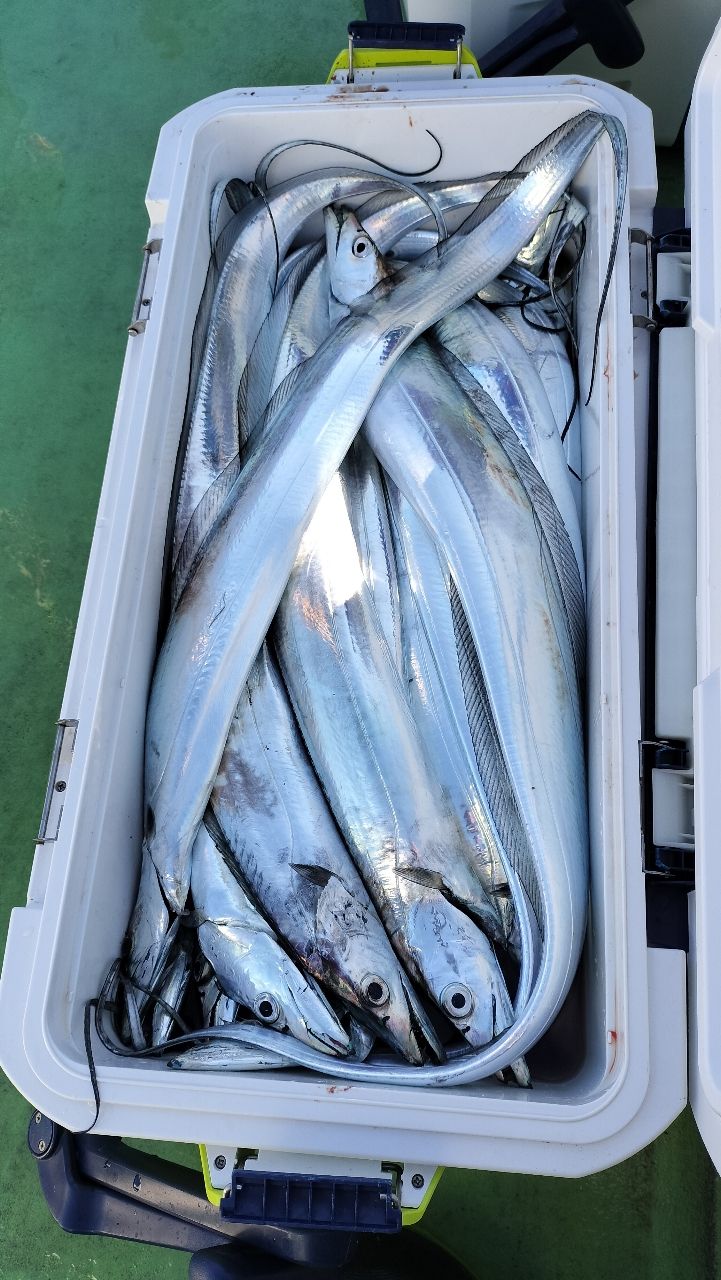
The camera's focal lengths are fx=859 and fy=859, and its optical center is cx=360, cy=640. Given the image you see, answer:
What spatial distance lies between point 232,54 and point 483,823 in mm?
1730

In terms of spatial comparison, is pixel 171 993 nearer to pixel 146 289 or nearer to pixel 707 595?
pixel 707 595

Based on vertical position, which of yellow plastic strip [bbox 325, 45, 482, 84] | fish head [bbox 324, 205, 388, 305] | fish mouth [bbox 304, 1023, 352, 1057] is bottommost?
fish mouth [bbox 304, 1023, 352, 1057]

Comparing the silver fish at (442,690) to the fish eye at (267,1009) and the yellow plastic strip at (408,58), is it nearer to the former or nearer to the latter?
the fish eye at (267,1009)

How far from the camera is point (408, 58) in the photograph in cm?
123

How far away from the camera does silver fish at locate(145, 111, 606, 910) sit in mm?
1057

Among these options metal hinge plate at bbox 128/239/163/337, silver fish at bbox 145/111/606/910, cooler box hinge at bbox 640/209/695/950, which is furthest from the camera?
metal hinge plate at bbox 128/239/163/337

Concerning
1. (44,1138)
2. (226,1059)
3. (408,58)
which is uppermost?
(408,58)

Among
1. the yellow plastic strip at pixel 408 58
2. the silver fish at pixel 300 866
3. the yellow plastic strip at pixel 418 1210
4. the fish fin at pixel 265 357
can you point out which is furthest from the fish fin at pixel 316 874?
the yellow plastic strip at pixel 408 58

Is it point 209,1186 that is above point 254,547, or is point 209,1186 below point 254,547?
below

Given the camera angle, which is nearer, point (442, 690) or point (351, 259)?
point (442, 690)

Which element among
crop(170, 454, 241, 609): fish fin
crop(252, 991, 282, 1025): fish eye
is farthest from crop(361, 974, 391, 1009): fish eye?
crop(170, 454, 241, 609): fish fin

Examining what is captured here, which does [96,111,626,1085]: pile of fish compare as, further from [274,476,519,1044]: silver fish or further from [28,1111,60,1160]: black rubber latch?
[28,1111,60,1160]: black rubber latch

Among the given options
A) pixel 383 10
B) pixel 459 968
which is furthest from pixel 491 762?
pixel 383 10

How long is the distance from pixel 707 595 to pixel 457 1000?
1.72ft
